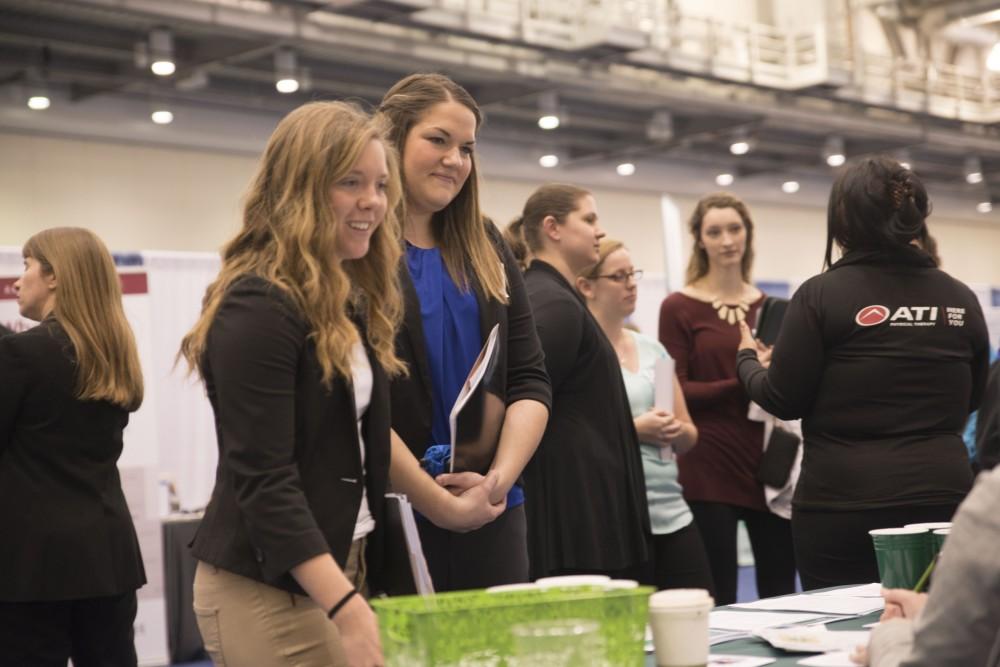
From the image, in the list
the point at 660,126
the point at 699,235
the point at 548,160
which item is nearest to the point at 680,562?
the point at 699,235

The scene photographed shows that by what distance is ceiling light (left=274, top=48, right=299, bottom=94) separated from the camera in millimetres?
9273

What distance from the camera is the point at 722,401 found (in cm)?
411

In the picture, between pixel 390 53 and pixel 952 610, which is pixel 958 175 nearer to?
pixel 390 53

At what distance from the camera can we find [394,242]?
1.92m

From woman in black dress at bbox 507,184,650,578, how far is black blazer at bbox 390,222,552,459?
1.89 feet

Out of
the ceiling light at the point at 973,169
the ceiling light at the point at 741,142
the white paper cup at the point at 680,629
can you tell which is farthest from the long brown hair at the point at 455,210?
the ceiling light at the point at 973,169

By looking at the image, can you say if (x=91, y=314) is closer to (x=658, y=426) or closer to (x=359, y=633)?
(x=658, y=426)

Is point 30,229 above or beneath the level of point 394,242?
above

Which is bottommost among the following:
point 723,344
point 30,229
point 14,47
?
point 723,344

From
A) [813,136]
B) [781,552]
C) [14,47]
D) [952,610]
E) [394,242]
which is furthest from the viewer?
[813,136]

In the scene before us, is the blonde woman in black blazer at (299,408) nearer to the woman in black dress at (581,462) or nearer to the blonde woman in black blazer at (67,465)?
the woman in black dress at (581,462)

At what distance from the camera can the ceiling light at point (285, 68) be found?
9.27m

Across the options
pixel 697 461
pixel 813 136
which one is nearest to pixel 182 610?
pixel 697 461

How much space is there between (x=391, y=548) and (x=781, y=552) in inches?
94.5
